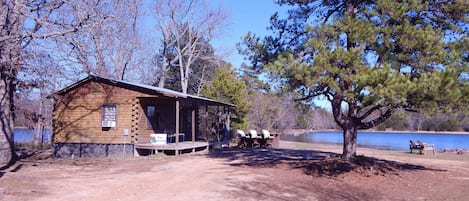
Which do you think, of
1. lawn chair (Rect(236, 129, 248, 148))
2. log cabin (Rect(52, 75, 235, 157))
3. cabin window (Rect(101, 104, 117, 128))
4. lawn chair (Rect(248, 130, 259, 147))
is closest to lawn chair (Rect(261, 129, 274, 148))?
lawn chair (Rect(248, 130, 259, 147))

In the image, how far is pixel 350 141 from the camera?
12.9 meters

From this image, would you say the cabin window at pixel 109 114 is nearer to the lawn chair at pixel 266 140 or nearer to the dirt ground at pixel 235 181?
the dirt ground at pixel 235 181

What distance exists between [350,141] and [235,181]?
4385 millimetres

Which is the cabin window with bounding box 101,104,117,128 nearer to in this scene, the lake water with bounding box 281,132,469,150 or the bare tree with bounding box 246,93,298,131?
the lake water with bounding box 281,132,469,150

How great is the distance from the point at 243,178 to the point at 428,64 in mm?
5476

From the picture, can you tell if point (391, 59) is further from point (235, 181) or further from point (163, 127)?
point (163, 127)

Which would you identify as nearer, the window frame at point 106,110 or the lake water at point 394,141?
the window frame at point 106,110

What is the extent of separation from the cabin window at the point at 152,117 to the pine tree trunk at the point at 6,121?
6.27 meters

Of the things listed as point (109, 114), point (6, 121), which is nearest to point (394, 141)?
point (109, 114)

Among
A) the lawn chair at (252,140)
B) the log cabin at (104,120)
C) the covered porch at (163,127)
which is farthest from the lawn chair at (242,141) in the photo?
the log cabin at (104,120)

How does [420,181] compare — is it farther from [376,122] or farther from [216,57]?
[216,57]

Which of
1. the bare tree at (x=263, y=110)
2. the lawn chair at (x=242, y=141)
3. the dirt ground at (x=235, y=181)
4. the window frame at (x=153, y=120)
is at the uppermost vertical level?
the bare tree at (x=263, y=110)

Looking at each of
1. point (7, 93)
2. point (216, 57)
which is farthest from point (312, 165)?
point (216, 57)

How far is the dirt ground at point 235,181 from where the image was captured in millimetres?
8750
